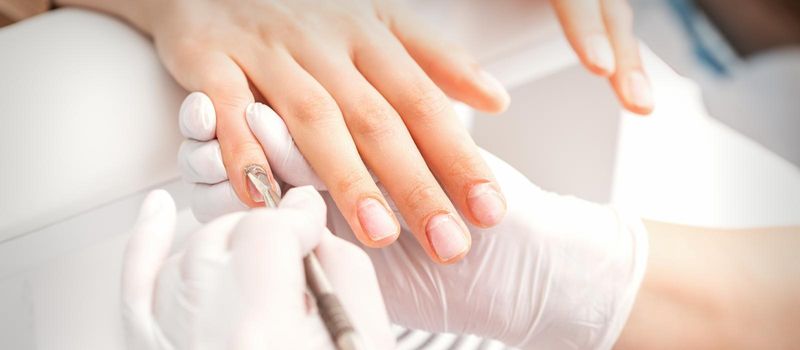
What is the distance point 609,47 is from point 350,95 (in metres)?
0.32

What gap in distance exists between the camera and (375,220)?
0.61 metres

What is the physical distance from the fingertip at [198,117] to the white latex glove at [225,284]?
132 mm

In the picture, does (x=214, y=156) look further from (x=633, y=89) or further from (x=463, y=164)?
(x=633, y=89)

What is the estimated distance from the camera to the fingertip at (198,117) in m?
0.65

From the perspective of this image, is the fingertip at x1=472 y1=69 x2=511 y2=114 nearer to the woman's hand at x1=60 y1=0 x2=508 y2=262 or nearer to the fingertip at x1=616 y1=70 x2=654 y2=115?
the woman's hand at x1=60 y1=0 x2=508 y2=262

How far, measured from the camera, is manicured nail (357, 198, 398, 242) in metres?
0.61

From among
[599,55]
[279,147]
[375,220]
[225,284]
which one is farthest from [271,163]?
[599,55]

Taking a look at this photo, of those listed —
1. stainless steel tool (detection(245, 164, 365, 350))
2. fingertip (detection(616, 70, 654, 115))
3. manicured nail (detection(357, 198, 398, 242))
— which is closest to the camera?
stainless steel tool (detection(245, 164, 365, 350))

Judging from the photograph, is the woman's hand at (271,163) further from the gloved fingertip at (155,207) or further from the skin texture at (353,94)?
the gloved fingertip at (155,207)

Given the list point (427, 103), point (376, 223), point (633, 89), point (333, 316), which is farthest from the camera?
point (633, 89)

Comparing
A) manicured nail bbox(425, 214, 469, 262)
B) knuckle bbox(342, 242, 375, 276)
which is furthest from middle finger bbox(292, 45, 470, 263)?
knuckle bbox(342, 242, 375, 276)

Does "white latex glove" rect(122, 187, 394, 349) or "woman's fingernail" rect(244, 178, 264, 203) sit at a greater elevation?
"white latex glove" rect(122, 187, 394, 349)

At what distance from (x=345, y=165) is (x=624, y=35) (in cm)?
39

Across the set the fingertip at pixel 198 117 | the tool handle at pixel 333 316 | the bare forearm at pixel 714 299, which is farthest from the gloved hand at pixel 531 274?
the tool handle at pixel 333 316
